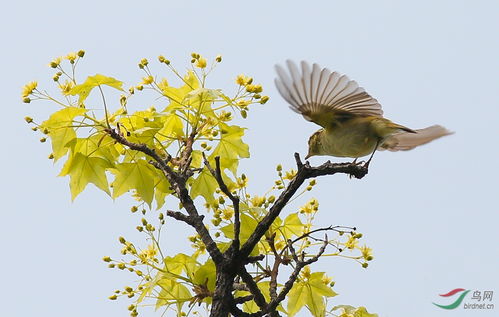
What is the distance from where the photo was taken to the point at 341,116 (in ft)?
11.5

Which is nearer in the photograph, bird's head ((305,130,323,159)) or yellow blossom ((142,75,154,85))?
yellow blossom ((142,75,154,85))

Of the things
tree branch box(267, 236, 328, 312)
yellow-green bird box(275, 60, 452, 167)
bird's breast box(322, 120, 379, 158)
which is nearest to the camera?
tree branch box(267, 236, 328, 312)

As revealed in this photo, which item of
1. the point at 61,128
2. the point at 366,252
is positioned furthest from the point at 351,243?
the point at 61,128

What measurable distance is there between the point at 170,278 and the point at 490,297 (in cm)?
280

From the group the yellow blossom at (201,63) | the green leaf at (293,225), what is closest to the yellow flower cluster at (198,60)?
the yellow blossom at (201,63)

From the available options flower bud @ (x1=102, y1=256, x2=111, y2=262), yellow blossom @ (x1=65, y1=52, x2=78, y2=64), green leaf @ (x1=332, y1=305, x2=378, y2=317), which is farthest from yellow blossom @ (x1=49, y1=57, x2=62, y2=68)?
green leaf @ (x1=332, y1=305, x2=378, y2=317)

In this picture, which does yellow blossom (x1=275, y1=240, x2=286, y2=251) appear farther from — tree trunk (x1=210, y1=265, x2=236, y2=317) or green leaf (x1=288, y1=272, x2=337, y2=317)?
tree trunk (x1=210, y1=265, x2=236, y2=317)

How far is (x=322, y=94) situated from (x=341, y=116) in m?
0.30

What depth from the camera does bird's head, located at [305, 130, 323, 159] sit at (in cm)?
365

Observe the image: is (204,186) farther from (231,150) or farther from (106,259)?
(106,259)

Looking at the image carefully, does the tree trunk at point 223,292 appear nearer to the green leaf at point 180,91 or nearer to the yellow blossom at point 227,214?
the yellow blossom at point 227,214

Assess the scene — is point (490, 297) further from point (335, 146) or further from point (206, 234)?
point (206, 234)

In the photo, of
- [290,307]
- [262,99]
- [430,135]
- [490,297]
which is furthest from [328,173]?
[490,297]

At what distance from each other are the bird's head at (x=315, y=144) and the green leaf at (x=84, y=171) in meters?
1.18
